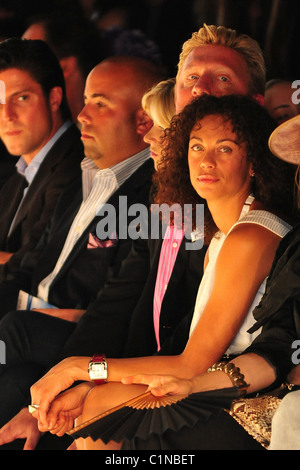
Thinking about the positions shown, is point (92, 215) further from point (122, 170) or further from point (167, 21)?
point (167, 21)

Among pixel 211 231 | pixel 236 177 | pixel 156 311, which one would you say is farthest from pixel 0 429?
pixel 236 177

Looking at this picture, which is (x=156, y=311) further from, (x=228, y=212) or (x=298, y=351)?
(x=298, y=351)

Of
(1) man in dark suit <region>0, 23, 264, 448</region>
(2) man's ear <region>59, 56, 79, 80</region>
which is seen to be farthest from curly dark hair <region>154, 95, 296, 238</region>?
(2) man's ear <region>59, 56, 79, 80</region>

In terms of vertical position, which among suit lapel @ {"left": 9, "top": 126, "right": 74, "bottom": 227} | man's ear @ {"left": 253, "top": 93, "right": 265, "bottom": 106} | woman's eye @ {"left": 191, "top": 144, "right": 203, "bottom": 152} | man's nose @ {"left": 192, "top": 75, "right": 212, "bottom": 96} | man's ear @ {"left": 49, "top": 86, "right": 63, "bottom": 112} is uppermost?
man's nose @ {"left": 192, "top": 75, "right": 212, "bottom": 96}

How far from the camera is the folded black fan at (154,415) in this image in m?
1.96

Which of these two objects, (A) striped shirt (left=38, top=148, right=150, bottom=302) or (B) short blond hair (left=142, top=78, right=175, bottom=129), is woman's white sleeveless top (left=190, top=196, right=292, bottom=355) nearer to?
(B) short blond hair (left=142, top=78, right=175, bottom=129)

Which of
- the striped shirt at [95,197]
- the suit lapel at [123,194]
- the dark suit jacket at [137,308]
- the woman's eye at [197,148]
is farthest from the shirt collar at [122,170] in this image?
the woman's eye at [197,148]

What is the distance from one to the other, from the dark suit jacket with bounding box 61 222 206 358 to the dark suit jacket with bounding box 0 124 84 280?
0.94 m

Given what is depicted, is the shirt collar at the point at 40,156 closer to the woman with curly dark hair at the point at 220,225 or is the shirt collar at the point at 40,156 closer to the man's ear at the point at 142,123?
the man's ear at the point at 142,123

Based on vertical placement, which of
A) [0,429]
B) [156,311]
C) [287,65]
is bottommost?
[0,429]

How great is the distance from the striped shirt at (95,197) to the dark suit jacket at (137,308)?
0.52 meters

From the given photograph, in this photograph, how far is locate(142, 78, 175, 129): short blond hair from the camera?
11.1ft

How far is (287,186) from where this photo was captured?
2705mm

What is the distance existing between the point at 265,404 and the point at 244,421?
0.38 feet
